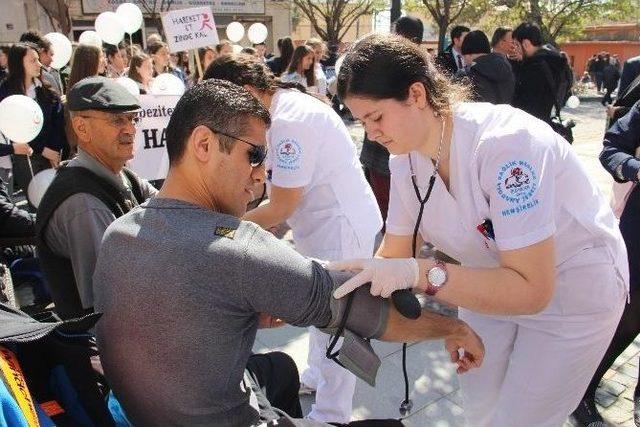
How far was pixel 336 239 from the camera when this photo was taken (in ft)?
8.04

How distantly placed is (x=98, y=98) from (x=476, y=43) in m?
3.85

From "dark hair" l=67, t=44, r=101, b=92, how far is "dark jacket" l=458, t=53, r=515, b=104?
3.16 m

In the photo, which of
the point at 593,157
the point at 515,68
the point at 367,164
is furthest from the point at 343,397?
the point at 593,157

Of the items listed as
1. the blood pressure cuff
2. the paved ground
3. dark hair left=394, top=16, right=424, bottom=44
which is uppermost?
dark hair left=394, top=16, right=424, bottom=44

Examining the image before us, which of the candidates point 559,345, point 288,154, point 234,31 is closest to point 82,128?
point 288,154

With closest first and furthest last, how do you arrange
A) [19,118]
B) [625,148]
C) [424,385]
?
[625,148] → [424,385] → [19,118]

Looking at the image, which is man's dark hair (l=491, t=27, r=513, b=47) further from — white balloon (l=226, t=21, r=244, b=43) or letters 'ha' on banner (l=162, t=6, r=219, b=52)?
white balloon (l=226, t=21, r=244, b=43)

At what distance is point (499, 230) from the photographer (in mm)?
1400

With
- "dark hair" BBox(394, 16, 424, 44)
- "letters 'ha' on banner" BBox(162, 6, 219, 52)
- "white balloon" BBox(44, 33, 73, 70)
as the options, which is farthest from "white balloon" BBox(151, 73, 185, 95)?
"dark hair" BBox(394, 16, 424, 44)

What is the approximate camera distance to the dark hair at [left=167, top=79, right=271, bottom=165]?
1390 millimetres

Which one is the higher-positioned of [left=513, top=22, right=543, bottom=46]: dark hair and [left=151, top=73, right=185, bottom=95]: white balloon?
[left=513, top=22, right=543, bottom=46]: dark hair

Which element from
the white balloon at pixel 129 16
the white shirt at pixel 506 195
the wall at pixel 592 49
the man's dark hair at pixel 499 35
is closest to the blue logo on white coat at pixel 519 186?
the white shirt at pixel 506 195

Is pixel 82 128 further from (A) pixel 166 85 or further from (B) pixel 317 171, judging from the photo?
(A) pixel 166 85

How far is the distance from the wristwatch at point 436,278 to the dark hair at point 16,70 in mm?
4917
